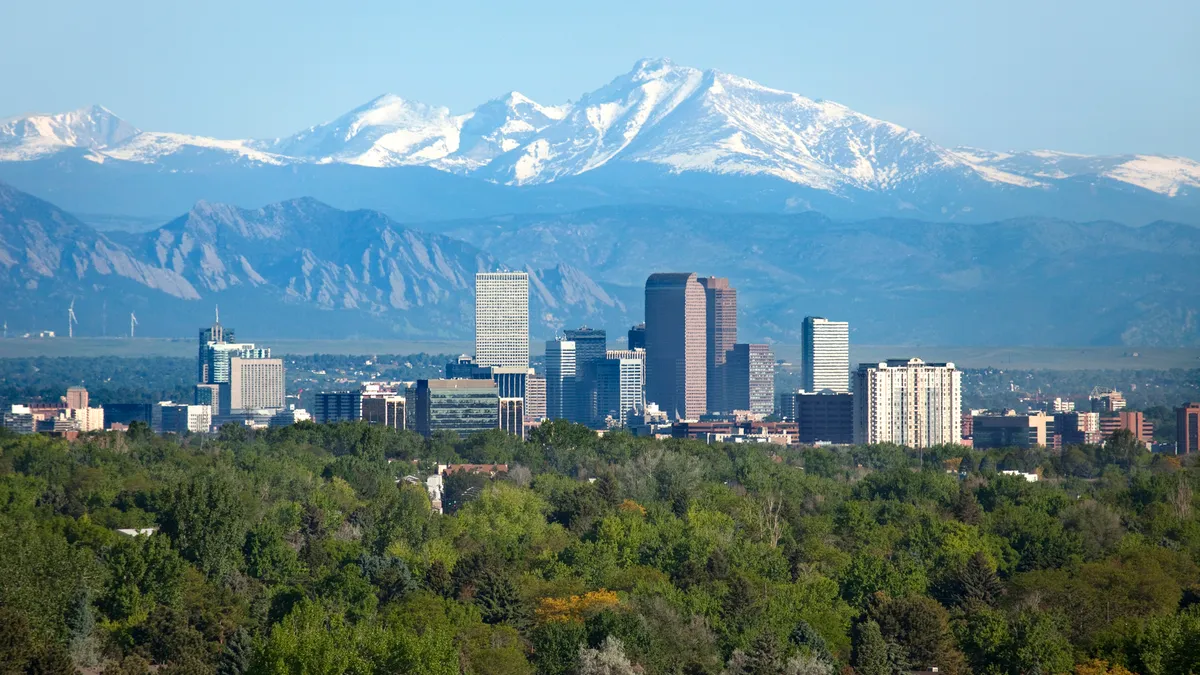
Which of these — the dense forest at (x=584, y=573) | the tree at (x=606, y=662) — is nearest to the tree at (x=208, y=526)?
the dense forest at (x=584, y=573)

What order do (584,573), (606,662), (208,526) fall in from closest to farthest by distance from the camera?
(606,662)
(584,573)
(208,526)

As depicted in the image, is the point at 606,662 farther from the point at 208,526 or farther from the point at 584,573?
the point at 208,526

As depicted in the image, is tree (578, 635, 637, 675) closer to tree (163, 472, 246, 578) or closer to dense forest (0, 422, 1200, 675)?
dense forest (0, 422, 1200, 675)

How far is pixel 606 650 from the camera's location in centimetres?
6041

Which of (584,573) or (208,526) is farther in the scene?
(208,526)

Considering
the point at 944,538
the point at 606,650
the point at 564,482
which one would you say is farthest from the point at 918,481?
the point at 606,650

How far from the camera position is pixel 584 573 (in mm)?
81500

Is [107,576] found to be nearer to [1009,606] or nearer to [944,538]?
[1009,606]

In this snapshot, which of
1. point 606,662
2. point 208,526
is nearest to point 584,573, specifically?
point 208,526

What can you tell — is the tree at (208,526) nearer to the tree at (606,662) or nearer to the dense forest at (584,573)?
the dense forest at (584,573)

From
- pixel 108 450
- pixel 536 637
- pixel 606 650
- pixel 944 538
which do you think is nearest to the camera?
pixel 606 650

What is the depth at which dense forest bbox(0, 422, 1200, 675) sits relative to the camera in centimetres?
6203

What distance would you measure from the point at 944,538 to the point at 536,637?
98.1 ft

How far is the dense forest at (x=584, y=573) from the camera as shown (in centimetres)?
6203
